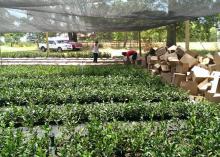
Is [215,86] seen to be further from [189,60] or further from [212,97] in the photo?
[189,60]

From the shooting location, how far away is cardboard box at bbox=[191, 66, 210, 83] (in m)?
9.84

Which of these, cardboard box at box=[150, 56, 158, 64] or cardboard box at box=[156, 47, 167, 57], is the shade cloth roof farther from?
cardboard box at box=[156, 47, 167, 57]

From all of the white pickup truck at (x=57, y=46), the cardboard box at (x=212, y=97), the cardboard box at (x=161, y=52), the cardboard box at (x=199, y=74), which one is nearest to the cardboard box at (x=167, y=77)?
the cardboard box at (x=199, y=74)

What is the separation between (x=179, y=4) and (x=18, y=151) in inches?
230

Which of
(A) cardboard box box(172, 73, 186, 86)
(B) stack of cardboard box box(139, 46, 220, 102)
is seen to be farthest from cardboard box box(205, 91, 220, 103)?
(A) cardboard box box(172, 73, 186, 86)

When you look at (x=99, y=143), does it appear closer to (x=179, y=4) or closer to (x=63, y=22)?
(x=179, y=4)

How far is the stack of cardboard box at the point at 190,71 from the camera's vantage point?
920 centimetres

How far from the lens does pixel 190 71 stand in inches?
423

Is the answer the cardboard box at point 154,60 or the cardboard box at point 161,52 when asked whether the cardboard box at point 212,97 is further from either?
the cardboard box at point 161,52

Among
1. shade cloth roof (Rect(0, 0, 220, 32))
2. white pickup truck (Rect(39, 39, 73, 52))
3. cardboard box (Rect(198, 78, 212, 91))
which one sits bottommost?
white pickup truck (Rect(39, 39, 73, 52))

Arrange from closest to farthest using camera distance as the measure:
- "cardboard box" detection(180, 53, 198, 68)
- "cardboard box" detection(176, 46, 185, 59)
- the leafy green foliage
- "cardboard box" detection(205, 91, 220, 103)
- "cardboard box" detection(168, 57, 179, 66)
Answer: the leafy green foliage
"cardboard box" detection(205, 91, 220, 103)
"cardboard box" detection(180, 53, 198, 68)
"cardboard box" detection(168, 57, 179, 66)
"cardboard box" detection(176, 46, 185, 59)

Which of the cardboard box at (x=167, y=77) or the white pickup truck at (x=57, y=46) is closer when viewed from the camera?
the cardboard box at (x=167, y=77)

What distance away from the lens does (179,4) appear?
8875mm

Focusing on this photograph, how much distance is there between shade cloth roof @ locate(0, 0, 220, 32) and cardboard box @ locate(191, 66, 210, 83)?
139 cm
